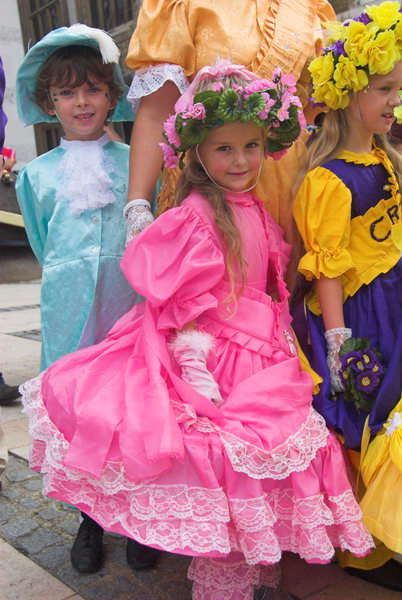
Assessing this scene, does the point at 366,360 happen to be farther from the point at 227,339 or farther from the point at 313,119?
the point at 313,119

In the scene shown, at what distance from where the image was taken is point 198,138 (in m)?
1.95

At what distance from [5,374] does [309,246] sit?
3274 millimetres

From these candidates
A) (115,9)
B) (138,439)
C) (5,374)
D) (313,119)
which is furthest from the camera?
(115,9)

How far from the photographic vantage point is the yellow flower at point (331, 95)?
79.3 inches

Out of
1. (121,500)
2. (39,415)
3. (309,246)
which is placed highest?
(309,246)

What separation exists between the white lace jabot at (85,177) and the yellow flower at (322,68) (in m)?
0.85

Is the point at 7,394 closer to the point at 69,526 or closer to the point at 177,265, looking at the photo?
the point at 69,526

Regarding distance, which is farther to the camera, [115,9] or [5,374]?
[115,9]

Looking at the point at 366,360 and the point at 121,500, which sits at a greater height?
the point at 366,360

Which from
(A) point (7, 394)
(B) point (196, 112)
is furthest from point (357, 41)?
(A) point (7, 394)

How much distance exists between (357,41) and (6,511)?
2313 mm

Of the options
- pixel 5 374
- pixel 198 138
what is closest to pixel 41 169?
pixel 198 138

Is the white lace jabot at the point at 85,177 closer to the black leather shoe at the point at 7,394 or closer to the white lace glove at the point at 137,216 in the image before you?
the white lace glove at the point at 137,216

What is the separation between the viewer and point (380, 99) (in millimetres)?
2023
